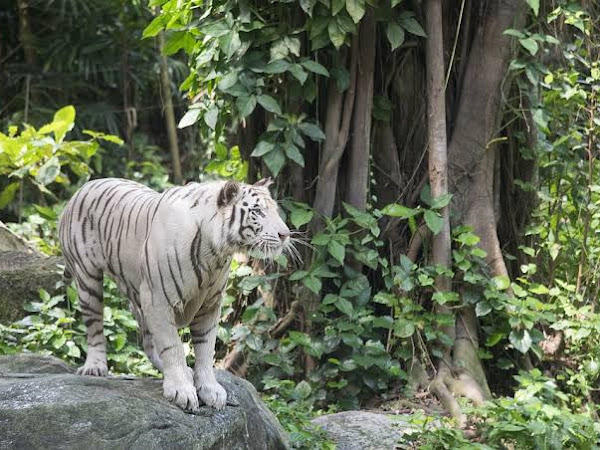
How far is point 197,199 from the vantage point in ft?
12.1

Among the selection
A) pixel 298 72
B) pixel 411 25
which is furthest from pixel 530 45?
pixel 298 72

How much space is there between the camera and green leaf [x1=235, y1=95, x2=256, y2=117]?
536 centimetres

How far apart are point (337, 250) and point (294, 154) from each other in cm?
63

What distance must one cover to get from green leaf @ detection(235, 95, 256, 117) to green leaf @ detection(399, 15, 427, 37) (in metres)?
1.01

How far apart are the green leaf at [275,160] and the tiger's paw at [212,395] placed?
1.83 meters

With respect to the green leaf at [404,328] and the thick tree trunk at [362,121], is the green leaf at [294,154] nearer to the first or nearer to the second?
the thick tree trunk at [362,121]

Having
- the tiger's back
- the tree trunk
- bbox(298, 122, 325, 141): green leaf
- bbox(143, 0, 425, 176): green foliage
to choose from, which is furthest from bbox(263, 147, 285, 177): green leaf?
the tree trunk

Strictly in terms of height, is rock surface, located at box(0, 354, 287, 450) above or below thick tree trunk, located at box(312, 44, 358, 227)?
below

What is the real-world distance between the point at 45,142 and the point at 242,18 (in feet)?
7.32

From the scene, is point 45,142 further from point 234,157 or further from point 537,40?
point 537,40

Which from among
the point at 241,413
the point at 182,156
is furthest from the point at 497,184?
the point at 182,156

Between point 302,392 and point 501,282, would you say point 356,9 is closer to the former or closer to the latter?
point 501,282

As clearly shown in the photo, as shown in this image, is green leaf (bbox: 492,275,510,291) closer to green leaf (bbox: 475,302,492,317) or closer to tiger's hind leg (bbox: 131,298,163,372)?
green leaf (bbox: 475,302,492,317)

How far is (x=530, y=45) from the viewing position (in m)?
5.40
